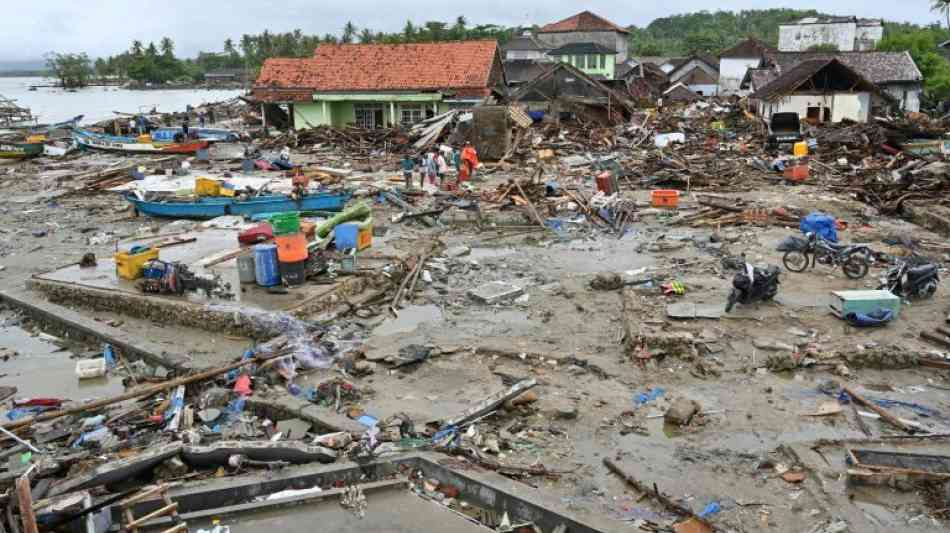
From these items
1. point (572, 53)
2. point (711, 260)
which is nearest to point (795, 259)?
point (711, 260)

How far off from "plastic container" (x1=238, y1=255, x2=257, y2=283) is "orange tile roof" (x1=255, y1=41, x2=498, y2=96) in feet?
72.8

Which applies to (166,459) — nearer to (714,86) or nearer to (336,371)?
(336,371)

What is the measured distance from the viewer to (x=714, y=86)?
63281 mm

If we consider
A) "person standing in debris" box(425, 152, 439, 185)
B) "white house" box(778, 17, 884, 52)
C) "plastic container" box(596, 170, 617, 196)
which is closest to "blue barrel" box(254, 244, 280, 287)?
"person standing in debris" box(425, 152, 439, 185)

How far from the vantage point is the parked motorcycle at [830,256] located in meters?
11.1

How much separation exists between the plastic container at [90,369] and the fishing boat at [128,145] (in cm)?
2118

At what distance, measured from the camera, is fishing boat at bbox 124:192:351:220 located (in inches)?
656

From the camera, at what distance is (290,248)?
416 inches

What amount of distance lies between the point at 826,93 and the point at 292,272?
30007 millimetres

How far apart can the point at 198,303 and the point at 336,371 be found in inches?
118

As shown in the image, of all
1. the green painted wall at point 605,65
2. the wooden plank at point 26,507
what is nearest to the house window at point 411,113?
the green painted wall at point 605,65

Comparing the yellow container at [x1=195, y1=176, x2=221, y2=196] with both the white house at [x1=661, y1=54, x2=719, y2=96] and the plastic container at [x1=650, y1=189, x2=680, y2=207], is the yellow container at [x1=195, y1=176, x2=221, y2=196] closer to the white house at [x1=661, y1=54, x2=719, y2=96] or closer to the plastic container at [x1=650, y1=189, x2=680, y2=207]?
the plastic container at [x1=650, y1=189, x2=680, y2=207]

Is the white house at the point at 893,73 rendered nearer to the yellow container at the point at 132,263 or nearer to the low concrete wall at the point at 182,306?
the low concrete wall at the point at 182,306

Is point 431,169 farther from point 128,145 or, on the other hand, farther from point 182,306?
point 128,145
